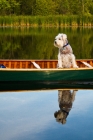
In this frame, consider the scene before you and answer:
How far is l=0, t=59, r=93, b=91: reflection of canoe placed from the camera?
36.4 ft

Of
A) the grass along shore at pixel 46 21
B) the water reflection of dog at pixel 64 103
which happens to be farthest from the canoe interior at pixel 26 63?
the grass along shore at pixel 46 21

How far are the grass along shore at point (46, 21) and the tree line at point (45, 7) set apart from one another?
478cm

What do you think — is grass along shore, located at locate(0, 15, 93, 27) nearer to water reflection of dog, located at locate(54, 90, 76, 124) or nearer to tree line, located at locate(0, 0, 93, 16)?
tree line, located at locate(0, 0, 93, 16)

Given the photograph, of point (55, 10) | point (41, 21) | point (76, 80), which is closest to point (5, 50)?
point (76, 80)

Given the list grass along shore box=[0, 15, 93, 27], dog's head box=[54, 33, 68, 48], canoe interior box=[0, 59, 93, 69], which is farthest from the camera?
grass along shore box=[0, 15, 93, 27]

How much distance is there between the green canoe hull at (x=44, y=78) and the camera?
11133mm

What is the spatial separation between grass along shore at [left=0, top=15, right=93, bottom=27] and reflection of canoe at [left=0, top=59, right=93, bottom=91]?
1163 inches

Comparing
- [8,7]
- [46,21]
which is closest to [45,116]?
[46,21]

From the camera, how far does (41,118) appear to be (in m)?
7.63

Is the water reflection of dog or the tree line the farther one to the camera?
the tree line

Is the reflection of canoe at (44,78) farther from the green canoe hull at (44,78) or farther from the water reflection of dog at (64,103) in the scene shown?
the water reflection of dog at (64,103)

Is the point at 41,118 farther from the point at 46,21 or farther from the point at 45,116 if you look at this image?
the point at 46,21

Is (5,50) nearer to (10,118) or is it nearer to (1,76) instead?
(1,76)

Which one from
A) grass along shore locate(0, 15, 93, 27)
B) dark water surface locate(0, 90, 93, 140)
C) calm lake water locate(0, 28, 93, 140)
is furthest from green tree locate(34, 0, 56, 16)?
dark water surface locate(0, 90, 93, 140)
